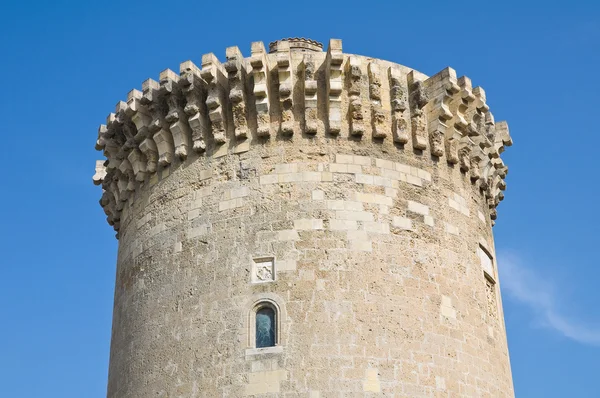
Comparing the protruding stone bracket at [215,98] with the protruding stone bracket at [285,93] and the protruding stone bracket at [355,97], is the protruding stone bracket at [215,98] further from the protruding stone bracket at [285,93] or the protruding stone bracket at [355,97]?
the protruding stone bracket at [355,97]

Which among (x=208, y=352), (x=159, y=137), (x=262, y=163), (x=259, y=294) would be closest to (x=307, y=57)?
(x=262, y=163)

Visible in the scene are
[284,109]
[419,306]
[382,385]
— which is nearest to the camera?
[382,385]

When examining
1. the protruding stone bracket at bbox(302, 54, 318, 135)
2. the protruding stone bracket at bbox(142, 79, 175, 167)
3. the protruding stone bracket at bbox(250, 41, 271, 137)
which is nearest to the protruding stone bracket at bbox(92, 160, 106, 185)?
the protruding stone bracket at bbox(142, 79, 175, 167)

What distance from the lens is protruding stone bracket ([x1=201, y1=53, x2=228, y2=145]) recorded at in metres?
12.1

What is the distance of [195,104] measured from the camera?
40.5ft

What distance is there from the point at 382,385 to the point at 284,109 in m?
3.85

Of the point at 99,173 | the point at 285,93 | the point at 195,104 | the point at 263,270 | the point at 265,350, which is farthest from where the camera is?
the point at 99,173

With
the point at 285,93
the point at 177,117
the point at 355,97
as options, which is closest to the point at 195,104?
the point at 177,117

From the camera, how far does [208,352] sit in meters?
11.0

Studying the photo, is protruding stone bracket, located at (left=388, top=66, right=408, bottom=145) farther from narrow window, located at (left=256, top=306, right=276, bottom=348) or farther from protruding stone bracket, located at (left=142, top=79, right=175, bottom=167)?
protruding stone bracket, located at (left=142, top=79, right=175, bottom=167)

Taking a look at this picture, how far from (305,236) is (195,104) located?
2578 mm

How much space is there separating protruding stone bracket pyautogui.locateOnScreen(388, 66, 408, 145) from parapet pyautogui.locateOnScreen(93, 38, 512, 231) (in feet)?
0.05

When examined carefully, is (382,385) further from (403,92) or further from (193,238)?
(403,92)

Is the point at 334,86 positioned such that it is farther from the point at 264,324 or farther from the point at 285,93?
the point at 264,324
